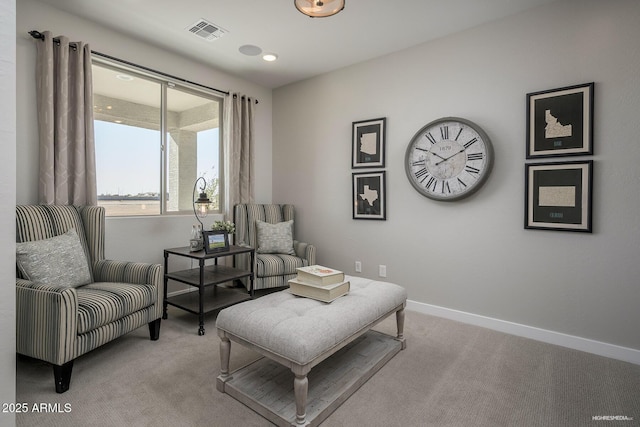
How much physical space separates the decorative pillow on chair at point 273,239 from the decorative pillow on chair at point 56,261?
169cm

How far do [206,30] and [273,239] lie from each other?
2.21 metres

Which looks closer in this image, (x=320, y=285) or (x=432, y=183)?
(x=320, y=285)

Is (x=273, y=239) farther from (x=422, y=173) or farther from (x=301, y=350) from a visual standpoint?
(x=301, y=350)

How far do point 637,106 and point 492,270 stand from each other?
155cm

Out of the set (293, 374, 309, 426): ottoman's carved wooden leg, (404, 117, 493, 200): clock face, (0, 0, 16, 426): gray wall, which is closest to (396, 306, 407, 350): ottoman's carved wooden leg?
(293, 374, 309, 426): ottoman's carved wooden leg

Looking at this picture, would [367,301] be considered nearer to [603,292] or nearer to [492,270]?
[492,270]

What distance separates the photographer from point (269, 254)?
147 inches

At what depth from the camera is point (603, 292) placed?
2.36 meters

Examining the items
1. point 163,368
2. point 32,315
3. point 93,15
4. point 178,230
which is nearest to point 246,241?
point 178,230

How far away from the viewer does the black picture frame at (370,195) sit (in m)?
3.47

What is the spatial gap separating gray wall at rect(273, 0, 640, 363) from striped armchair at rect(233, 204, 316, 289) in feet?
1.24

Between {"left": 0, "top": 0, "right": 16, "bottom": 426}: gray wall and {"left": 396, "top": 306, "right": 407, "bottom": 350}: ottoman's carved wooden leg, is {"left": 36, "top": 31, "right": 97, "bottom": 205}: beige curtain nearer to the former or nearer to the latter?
{"left": 0, "top": 0, "right": 16, "bottom": 426}: gray wall

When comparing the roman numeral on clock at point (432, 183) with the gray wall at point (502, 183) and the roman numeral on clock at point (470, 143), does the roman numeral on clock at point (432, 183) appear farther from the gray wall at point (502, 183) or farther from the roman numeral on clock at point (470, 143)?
the roman numeral on clock at point (470, 143)

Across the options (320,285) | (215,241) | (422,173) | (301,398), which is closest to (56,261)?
(215,241)
